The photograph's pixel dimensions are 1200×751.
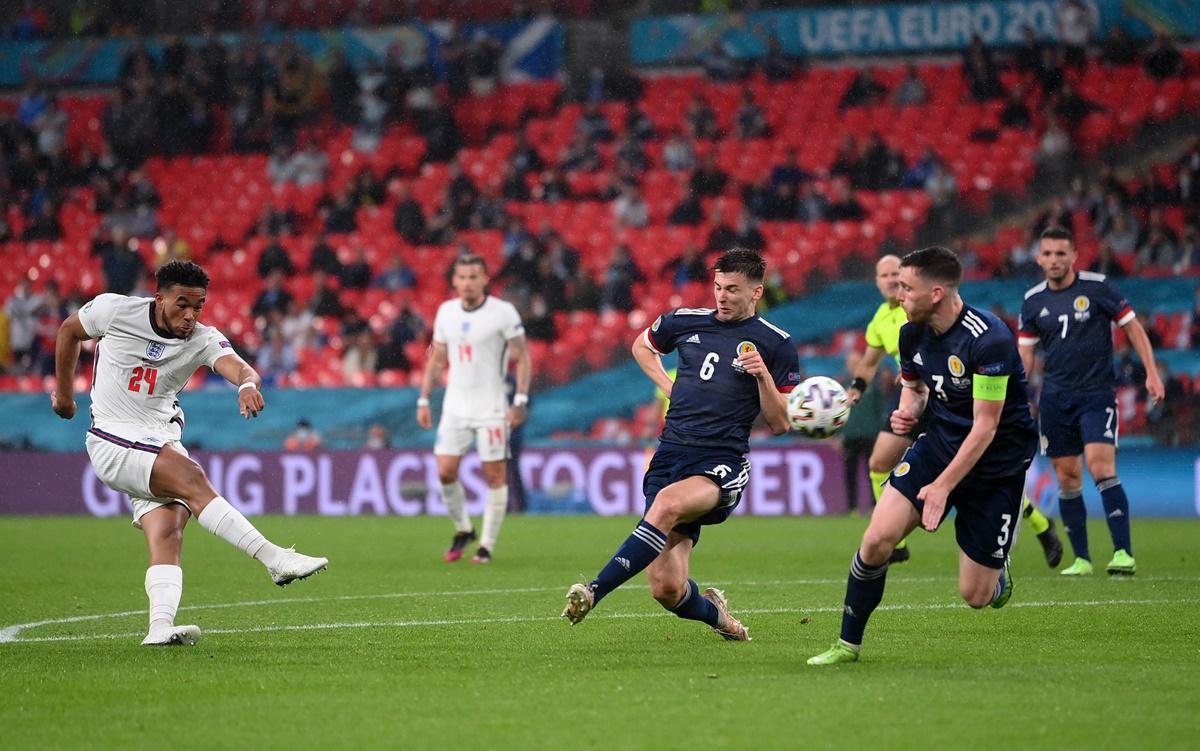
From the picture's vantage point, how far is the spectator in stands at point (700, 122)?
94.1 feet

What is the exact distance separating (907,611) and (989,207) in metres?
15.8

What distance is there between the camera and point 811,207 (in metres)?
26.5

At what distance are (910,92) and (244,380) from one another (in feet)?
71.4

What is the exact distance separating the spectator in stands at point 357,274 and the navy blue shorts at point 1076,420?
16518 mm

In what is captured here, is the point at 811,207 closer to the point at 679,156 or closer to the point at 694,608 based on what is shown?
the point at 679,156

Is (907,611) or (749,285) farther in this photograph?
(907,611)

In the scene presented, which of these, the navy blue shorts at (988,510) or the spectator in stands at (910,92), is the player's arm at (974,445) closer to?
the navy blue shorts at (988,510)

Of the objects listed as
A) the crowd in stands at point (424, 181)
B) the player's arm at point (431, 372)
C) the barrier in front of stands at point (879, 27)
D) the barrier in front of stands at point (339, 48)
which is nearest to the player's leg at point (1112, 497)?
the player's arm at point (431, 372)

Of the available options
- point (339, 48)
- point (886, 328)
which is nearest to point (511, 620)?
point (886, 328)

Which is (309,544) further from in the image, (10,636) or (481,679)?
(481,679)

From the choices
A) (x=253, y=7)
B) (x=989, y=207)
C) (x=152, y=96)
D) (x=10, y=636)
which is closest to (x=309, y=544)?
(x=10, y=636)

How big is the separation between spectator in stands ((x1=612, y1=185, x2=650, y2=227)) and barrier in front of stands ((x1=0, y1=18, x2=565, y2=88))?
4816 millimetres

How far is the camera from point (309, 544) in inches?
653

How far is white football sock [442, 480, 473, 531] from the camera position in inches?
560
